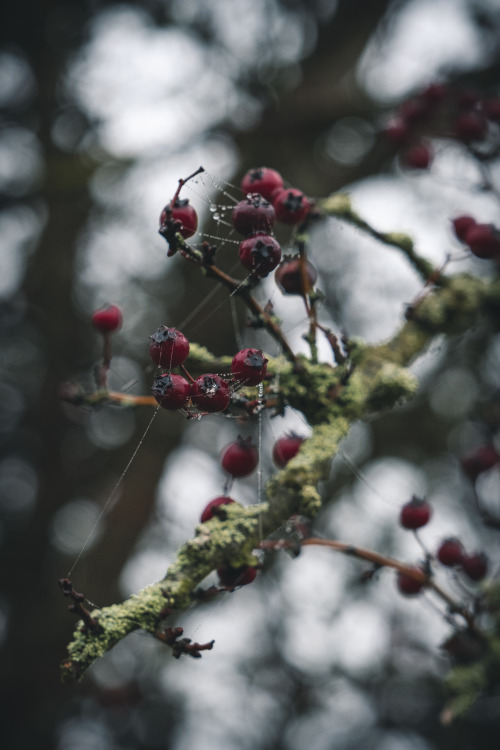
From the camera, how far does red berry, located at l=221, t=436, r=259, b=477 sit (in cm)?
137

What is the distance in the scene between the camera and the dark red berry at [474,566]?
71.6 inches

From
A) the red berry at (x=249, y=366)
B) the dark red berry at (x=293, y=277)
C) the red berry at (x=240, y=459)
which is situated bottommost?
the red berry at (x=249, y=366)

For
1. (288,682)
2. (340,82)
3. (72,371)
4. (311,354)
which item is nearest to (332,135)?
(340,82)

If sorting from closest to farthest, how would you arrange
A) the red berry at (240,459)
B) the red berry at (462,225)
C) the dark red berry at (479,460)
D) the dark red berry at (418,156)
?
the red berry at (240,459) → the red berry at (462,225) → the dark red berry at (479,460) → the dark red berry at (418,156)

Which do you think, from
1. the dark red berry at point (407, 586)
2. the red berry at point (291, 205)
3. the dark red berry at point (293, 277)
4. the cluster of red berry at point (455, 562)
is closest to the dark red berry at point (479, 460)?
the cluster of red berry at point (455, 562)

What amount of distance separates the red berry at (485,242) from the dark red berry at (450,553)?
35.4 inches

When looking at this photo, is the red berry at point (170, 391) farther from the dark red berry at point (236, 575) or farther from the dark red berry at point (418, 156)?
the dark red berry at point (418, 156)

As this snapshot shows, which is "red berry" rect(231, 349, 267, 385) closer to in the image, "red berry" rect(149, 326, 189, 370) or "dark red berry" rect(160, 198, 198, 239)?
"red berry" rect(149, 326, 189, 370)

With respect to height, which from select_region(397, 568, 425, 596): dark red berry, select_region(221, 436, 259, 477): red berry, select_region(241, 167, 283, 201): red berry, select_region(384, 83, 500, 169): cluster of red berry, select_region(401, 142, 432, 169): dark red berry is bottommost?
select_region(221, 436, 259, 477): red berry

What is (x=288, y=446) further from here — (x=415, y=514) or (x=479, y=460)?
(x=479, y=460)

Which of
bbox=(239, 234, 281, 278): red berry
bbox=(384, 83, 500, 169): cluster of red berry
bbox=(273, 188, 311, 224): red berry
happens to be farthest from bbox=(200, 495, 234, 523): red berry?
bbox=(384, 83, 500, 169): cluster of red berry

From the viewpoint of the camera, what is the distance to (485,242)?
1.75 metres

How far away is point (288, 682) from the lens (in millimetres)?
4805

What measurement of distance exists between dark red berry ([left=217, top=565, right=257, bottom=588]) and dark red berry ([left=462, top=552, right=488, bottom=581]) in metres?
1.03
